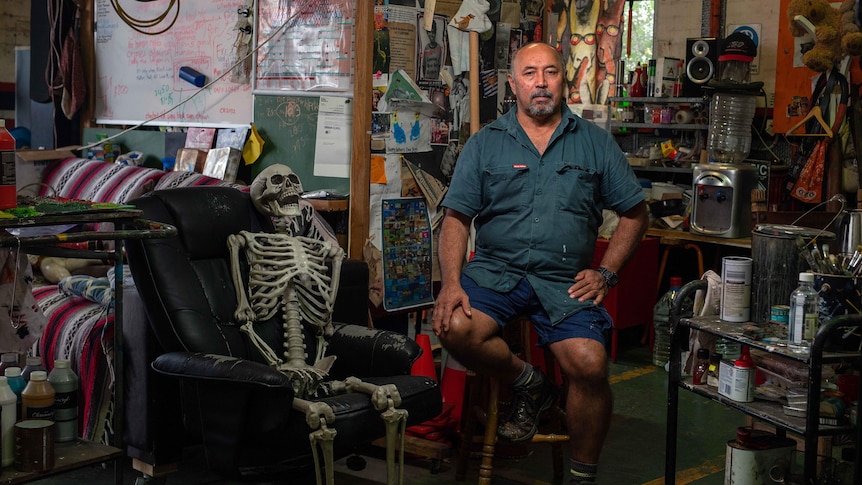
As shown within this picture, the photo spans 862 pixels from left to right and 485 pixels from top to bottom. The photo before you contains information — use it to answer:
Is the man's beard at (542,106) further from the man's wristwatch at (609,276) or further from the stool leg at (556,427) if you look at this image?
the stool leg at (556,427)

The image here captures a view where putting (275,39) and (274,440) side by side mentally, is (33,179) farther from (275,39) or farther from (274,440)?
(274,440)

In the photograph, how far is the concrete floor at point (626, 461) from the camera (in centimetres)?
374

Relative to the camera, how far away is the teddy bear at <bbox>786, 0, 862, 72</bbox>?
614 cm

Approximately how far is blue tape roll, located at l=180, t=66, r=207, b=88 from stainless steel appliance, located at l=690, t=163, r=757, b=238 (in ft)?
10.0

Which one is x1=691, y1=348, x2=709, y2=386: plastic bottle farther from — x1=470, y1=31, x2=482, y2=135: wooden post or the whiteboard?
the whiteboard

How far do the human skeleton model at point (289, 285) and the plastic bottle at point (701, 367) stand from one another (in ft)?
3.34

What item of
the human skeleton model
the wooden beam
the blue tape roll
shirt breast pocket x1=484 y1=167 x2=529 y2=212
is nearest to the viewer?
the human skeleton model

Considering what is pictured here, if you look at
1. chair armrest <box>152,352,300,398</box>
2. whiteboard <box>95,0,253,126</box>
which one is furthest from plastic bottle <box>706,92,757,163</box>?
chair armrest <box>152,352,300,398</box>

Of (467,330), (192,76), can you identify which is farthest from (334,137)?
(467,330)

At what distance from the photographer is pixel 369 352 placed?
11.1ft

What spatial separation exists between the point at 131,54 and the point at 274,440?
373cm

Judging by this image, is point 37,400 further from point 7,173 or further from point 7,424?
point 7,173

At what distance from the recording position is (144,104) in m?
5.81

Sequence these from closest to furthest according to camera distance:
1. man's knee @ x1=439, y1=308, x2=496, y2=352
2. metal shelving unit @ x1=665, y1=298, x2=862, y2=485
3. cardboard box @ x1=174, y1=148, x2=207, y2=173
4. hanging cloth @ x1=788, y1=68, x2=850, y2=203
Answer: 1. metal shelving unit @ x1=665, y1=298, x2=862, y2=485
2. man's knee @ x1=439, y1=308, x2=496, y2=352
3. cardboard box @ x1=174, y1=148, x2=207, y2=173
4. hanging cloth @ x1=788, y1=68, x2=850, y2=203
